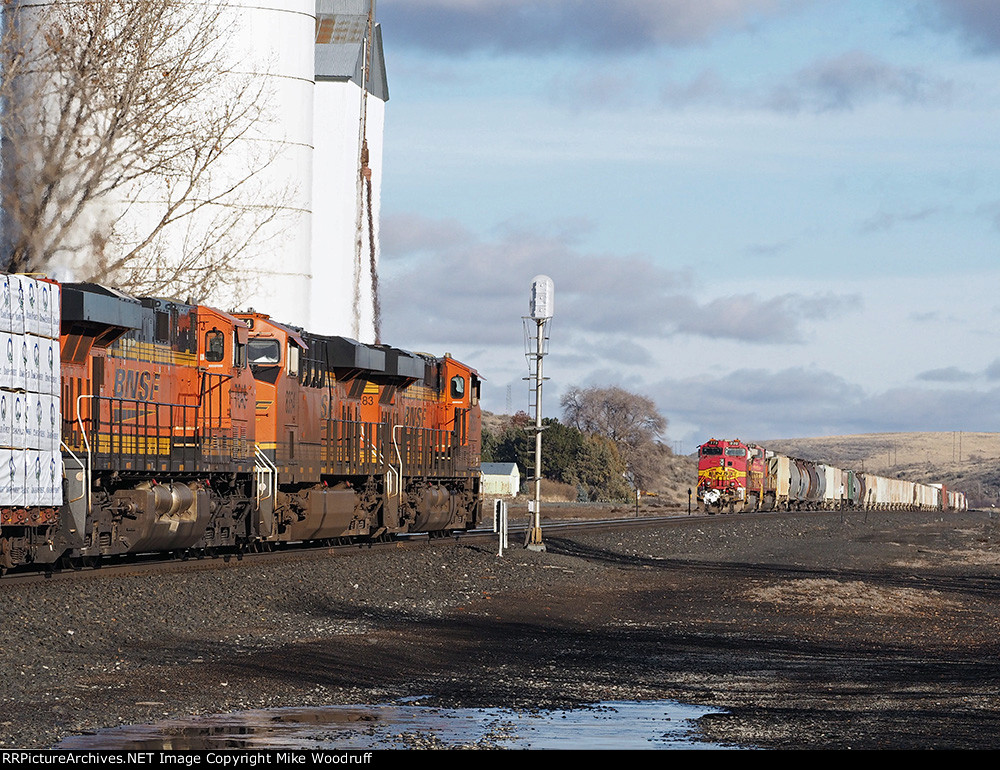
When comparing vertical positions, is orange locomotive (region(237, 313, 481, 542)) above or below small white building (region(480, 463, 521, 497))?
above

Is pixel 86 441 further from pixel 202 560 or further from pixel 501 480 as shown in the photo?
pixel 501 480

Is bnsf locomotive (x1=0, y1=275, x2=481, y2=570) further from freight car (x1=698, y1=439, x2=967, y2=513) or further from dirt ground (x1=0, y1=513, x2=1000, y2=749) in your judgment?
freight car (x1=698, y1=439, x2=967, y2=513)

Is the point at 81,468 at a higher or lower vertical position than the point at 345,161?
lower

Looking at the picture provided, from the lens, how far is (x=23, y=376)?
1758 cm

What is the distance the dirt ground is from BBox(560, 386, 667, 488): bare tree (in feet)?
359

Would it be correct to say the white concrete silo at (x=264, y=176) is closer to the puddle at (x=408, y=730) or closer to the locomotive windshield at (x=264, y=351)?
the locomotive windshield at (x=264, y=351)

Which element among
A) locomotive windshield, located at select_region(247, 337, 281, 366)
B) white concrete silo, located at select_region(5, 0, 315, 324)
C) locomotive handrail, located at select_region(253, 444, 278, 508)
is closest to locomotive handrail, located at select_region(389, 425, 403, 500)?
locomotive windshield, located at select_region(247, 337, 281, 366)

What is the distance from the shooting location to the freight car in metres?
67.5

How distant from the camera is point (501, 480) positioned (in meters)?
84.6

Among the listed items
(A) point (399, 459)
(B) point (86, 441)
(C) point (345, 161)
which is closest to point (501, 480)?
(C) point (345, 161)

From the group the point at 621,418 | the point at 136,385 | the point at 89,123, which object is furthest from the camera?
the point at 621,418

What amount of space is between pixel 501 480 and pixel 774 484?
17470mm

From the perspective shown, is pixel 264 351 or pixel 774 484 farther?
pixel 774 484

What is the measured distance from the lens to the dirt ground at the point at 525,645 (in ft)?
37.6
